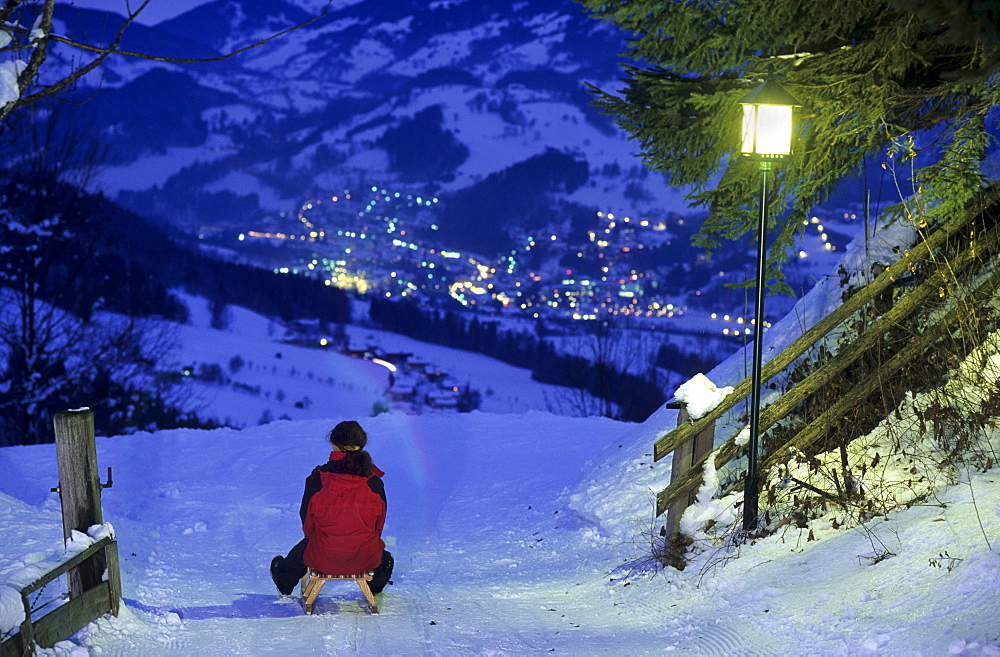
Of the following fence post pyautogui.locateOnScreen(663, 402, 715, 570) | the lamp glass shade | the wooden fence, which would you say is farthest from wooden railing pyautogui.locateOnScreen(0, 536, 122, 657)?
the lamp glass shade

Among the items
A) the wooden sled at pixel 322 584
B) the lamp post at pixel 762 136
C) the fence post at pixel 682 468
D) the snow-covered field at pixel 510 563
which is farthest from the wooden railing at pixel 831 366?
the wooden sled at pixel 322 584

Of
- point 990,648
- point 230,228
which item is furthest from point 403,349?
point 230,228

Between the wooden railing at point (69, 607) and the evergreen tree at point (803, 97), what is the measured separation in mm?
5890

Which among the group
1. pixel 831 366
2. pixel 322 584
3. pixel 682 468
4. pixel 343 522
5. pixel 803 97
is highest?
pixel 803 97

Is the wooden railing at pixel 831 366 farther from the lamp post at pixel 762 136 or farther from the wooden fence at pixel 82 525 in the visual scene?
the wooden fence at pixel 82 525

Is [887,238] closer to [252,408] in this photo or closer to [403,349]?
[252,408]

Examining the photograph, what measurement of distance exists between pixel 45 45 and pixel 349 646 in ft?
13.4

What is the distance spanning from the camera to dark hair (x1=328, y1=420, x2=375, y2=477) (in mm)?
5359

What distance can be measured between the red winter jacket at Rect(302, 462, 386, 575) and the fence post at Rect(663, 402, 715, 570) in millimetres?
2237

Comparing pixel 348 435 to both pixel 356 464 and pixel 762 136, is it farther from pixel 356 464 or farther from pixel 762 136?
pixel 762 136

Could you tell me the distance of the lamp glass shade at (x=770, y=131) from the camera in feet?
17.8

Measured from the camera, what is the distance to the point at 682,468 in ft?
19.7

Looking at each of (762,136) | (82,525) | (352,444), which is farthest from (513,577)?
(762,136)

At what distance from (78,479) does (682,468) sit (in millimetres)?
4143
